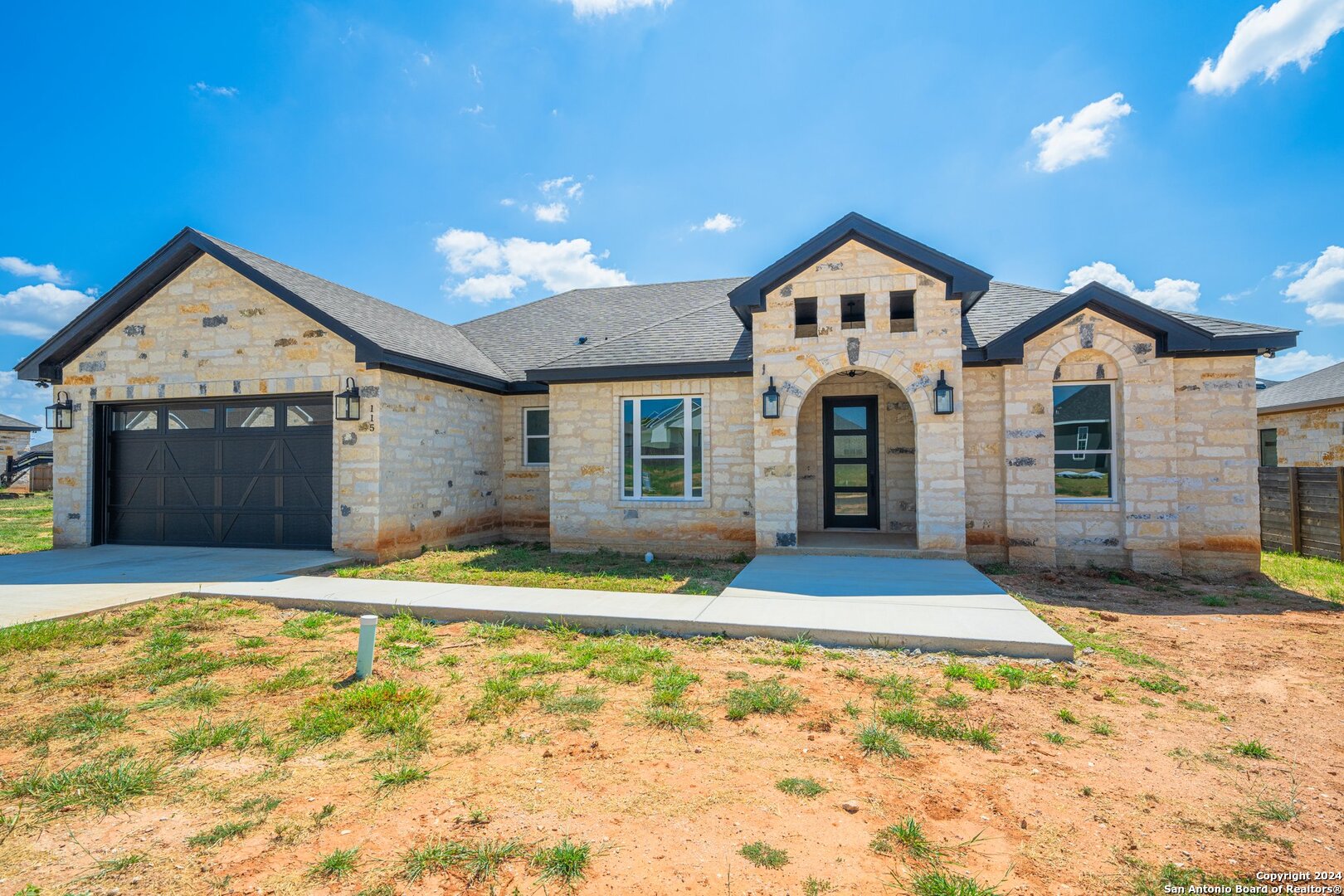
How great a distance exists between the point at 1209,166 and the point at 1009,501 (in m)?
7.02

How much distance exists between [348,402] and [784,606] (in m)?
7.79

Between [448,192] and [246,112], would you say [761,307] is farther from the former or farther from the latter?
[246,112]

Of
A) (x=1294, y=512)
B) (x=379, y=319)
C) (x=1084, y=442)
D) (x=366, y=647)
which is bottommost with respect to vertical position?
(x=366, y=647)

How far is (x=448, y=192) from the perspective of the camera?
12.5m

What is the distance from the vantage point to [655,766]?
10.9 ft

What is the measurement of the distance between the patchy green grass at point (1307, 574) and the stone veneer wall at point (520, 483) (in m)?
12.4

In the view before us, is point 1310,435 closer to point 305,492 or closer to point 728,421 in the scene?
point 728,421

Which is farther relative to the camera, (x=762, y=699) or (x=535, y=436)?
(x=535, y=436)

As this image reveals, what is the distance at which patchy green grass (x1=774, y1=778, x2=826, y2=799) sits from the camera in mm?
3008

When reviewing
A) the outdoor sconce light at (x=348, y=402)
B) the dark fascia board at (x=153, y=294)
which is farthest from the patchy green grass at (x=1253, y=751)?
the outdoor sconce light at (x=348, y=402)

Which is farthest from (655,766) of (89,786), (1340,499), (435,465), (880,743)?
(1340,499)

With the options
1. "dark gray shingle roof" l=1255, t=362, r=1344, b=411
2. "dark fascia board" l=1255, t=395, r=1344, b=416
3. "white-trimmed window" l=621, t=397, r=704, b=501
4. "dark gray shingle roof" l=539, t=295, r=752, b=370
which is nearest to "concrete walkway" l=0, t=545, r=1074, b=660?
"white-trimmed window" l=621, t=397, r=704, b=501

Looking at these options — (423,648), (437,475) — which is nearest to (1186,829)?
(423,648)

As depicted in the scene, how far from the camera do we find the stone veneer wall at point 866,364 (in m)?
8.93
